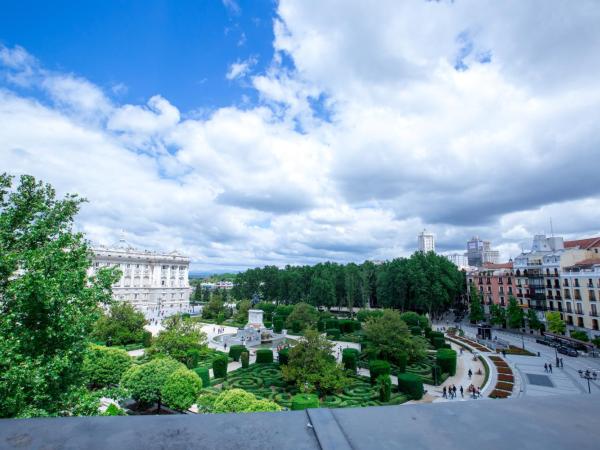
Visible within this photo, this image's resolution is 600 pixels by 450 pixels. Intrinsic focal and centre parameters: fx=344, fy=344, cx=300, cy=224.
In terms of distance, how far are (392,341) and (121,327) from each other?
1135 inches

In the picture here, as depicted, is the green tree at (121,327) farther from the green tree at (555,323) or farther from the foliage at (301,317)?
the green tree at (555,323)

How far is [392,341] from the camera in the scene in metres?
29.3

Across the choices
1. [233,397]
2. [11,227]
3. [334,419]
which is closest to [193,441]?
[334,419]

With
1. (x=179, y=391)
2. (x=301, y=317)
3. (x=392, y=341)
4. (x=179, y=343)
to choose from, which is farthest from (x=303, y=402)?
(x=301, y=317)

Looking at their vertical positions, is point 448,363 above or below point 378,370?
below

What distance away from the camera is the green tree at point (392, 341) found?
29.2 m

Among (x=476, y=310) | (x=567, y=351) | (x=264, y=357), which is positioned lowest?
(x=567, y=351)

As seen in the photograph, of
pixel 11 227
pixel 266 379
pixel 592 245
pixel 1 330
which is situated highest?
pixel 592 245

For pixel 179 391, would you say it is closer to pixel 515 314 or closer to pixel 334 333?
pixel 334 333

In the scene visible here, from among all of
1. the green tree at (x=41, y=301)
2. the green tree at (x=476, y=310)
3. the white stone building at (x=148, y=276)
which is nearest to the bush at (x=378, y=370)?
the green tree at (x=41, y=301)

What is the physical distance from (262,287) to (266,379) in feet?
168

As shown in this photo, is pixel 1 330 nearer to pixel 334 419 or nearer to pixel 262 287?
pixel 334 419

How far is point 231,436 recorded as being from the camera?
6.41 feet

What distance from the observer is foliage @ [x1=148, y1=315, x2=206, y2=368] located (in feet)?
89.2
